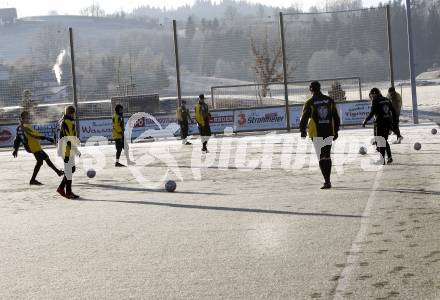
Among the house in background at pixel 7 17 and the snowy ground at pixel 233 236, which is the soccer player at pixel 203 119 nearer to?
the snowy ground at pixel 233 236

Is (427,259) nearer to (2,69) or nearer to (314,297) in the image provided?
(314,297)

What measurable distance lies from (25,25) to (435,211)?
126440 mm

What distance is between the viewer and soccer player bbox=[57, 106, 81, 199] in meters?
16.0

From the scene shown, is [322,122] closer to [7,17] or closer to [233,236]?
[233,236]

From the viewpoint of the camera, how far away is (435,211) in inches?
456

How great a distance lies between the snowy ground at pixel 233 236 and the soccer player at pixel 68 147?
17.0 inches

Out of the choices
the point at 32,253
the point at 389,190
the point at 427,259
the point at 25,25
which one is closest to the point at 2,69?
the point at 389,190

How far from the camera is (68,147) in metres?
16.5

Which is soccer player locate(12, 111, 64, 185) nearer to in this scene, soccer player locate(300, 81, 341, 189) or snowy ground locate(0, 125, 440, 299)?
snowy ground locate(0, 125, 440, 299)

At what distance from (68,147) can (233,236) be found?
22.7 feet

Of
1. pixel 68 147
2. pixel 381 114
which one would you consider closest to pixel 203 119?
pixel 381 114

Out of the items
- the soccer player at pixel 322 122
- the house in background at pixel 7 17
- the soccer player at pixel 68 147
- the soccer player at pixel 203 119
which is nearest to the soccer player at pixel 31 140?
the soccer player at pixel 68 147

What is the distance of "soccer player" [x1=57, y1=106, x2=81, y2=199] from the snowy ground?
0.43 meters

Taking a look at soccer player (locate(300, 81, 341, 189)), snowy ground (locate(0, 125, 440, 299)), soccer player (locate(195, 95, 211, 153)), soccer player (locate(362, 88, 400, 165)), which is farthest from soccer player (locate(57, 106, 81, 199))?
soccer player (locate(195, 95, 211, 153))
